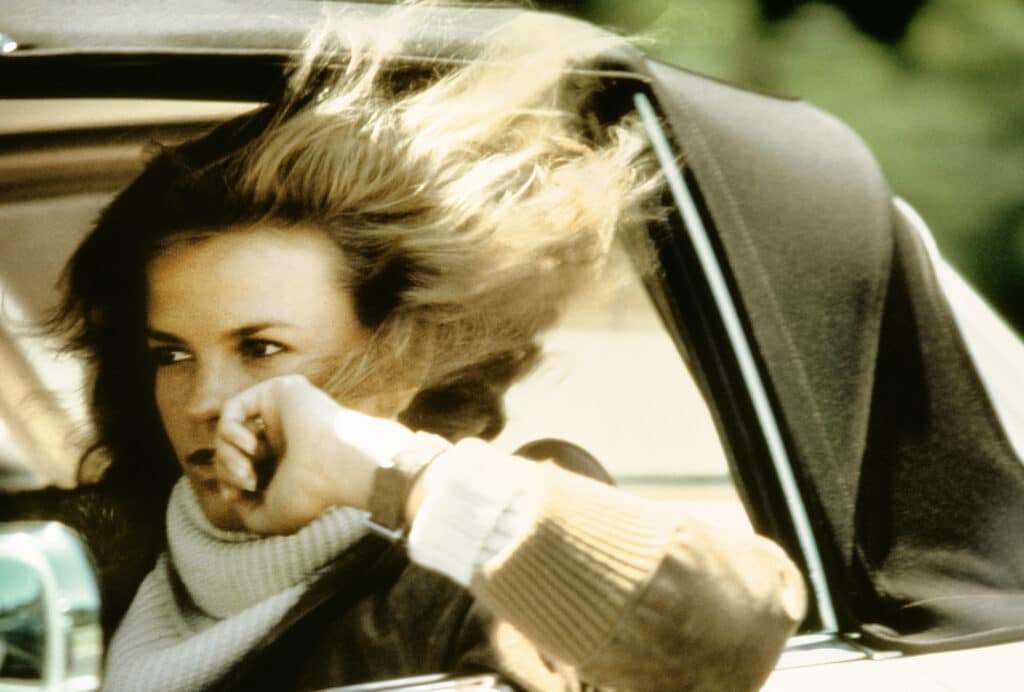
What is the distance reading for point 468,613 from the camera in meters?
1.30

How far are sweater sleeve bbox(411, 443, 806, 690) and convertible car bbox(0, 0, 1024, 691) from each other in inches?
7.3

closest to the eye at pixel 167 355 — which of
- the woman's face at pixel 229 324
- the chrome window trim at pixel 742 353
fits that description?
the woman's face at pixel 229 324

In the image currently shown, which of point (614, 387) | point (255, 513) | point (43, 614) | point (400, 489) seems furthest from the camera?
point (614, 387)

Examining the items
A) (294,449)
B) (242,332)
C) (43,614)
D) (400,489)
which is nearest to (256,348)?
(242,332)

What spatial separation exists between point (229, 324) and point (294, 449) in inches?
6.6

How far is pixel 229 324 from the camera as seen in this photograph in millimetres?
1343

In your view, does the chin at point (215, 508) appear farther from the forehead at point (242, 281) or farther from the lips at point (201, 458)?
the forehead at point (242, 281)

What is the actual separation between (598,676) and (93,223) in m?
0.78

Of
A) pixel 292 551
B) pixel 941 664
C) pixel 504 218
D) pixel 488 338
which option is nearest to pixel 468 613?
pixel 292 551

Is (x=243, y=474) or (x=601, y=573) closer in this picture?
(x=601, y=573)

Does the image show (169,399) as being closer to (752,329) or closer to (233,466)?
(233,466)

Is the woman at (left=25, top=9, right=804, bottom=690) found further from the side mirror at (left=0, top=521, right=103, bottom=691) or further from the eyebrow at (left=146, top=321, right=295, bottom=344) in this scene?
the side mirror at (left=0, top=521, right=103, bottom=691)

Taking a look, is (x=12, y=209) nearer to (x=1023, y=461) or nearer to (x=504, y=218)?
(x=504, y=218)

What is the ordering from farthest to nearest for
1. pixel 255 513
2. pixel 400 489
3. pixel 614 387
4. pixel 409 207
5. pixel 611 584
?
1. pixel 614 387
2. pixel 409 207
3. pixel 255 513
4. pixel 400 489
5. pixel 611 584
